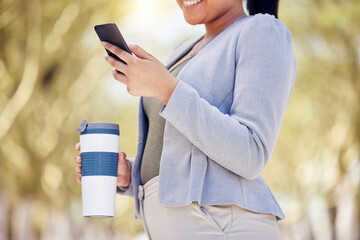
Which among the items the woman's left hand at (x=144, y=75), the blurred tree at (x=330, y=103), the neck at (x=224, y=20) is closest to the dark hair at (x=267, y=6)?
the neck at (x=224, y=20)

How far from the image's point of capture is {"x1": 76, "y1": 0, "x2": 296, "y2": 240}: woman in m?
1.99

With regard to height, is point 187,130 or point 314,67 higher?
point 314,67

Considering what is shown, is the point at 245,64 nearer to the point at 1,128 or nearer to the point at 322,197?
the point at 1,128

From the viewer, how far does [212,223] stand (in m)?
2.01

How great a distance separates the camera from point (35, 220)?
1187 cm

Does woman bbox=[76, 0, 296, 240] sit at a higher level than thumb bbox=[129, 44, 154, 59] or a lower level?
lower

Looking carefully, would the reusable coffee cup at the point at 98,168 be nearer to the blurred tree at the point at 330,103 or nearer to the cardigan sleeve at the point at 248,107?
the cardigan sleeve at the point at 248,107

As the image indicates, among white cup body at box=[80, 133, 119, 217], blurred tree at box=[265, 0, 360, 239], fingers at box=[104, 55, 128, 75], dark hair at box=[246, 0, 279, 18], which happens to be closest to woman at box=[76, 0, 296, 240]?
fingers at box=[104, 55, 128, 75]

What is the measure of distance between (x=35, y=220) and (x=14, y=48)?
329 centimetres

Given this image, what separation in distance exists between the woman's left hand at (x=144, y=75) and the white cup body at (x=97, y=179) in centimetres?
29

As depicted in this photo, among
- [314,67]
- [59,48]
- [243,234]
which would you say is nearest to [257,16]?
[243,234]

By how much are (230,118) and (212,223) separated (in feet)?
1.13

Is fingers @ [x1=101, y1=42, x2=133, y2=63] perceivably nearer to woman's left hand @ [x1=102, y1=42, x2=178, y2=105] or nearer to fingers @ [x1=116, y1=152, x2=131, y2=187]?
woman's left hand @ [x1=102, y1=42, x2=178, y2=105]

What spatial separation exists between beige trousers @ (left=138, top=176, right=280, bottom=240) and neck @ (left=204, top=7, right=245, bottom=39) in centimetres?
81
